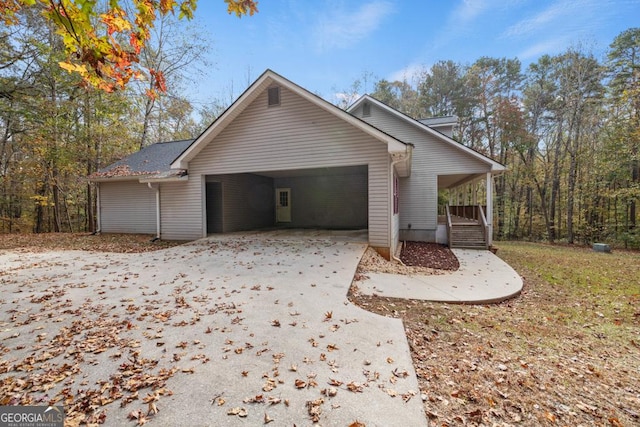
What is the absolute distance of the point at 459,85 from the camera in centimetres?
2195

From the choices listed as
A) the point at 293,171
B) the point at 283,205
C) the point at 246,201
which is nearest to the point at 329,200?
the point at 283,205

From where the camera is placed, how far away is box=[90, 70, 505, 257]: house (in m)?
8.40

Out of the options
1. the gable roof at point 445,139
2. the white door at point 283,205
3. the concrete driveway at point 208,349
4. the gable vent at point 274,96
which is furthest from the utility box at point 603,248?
the gable vent at point 274,96

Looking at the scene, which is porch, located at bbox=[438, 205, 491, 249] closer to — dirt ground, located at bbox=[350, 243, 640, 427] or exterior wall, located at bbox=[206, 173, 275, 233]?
dirt ground, located at bbox=[350, 243, 640, 427]

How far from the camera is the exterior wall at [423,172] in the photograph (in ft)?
38.7

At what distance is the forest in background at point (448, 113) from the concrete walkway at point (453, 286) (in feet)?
37.9

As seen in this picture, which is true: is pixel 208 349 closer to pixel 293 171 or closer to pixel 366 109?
pixel 293 171

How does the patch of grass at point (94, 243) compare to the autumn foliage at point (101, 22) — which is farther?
the patch of grass at point (94, 243)

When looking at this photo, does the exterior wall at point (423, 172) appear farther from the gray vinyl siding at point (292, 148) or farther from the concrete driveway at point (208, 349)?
the concrete driveway at point (208, 349)

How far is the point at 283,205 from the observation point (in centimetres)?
1528

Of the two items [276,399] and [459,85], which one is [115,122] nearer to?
[276,399]

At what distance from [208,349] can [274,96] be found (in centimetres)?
805

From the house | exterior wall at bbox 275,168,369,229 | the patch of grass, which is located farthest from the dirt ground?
exterior wall at bbox 275,168,369,229

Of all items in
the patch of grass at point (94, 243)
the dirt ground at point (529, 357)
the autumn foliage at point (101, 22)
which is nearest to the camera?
the dirt ground at point (529, 357)
